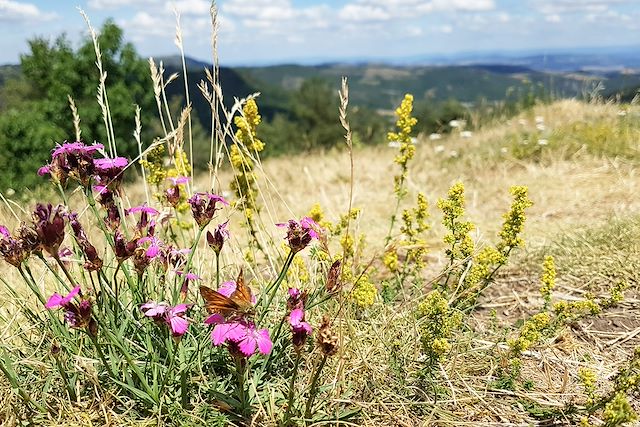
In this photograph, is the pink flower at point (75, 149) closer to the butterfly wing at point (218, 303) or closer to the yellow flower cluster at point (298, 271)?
the butterfly wing at point (218, 303)

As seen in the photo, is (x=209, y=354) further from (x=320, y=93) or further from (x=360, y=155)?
(x=320, y=93)

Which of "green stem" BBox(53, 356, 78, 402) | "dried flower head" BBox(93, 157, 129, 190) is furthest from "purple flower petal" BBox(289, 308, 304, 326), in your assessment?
"green stem" BBox(53, 356, 78, 402)

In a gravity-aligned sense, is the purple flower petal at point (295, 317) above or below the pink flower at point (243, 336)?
above

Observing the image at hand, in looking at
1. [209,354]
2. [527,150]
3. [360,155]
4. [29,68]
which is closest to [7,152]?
[29,68]

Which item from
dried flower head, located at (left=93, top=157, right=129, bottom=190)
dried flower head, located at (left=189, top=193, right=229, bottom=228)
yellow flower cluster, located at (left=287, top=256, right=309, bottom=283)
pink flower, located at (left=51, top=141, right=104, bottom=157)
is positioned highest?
pink flower, located at (left=51, top=141, right=104, bottom=157)

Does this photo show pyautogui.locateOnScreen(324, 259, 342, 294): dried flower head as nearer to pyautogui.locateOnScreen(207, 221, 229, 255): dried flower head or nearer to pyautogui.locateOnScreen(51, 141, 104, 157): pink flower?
pyautogui.locateOnScreen(207, 221, 229, 255): dried flower head

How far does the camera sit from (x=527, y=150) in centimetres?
685

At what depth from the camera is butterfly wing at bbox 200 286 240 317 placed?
1.24 m

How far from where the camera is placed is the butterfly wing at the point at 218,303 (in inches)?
48.9

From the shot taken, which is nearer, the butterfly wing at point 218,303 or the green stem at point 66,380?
the butterfly wing at point 218,303

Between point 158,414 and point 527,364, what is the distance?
1.55 meters

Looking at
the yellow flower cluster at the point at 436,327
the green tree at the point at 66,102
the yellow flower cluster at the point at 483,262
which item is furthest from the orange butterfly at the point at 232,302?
the green tree at the point at 66,102

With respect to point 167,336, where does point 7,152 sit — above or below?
below

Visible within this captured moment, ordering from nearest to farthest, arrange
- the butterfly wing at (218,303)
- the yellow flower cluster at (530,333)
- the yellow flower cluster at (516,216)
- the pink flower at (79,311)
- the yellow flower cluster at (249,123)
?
the butterfly wing at (218,303), the pink flower at (79,311), the yellow flower cluster at (530,333), the yellow flower cluster at (516,216), the yellow flower cluster at (249,123)
